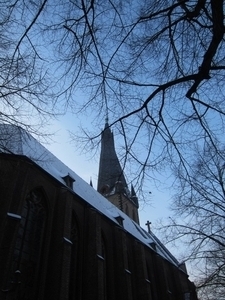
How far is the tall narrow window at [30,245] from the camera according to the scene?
10.5 metres

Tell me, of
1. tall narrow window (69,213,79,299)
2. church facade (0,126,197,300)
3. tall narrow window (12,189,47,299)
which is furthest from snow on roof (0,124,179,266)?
tall narrow window (69,213,79,299)

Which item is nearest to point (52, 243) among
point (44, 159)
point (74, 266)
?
point (74, 266)

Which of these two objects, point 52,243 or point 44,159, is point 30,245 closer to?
point 52,243

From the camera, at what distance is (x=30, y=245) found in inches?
454

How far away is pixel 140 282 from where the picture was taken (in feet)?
59.0

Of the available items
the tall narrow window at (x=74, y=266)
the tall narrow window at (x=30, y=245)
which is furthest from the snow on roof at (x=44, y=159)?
the tall narrow window at (x=74, y=266)

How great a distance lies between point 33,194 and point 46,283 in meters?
4.00

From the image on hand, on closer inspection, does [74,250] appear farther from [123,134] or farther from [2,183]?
[123,134]

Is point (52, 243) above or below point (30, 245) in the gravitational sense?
above

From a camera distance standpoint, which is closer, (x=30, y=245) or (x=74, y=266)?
(x=30, y=245)

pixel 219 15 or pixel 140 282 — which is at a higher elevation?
pixel 140 282

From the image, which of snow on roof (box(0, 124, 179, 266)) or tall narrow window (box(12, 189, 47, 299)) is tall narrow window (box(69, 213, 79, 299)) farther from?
tall narrow window (box(12, 189, 47, 299))

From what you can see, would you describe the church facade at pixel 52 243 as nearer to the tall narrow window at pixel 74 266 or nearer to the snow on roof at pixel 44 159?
the tall narrow window at pixel 74 266

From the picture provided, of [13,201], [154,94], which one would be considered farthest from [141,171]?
[13,201]
